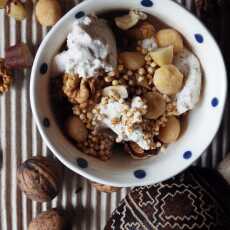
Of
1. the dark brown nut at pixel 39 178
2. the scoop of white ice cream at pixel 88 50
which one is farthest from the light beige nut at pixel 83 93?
the dark brown nut at pixel 39 178

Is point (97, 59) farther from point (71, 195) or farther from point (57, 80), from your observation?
point (71, 195)

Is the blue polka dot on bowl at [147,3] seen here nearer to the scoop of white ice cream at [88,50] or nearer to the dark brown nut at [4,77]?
the scoop of white ice cream at [88,50]

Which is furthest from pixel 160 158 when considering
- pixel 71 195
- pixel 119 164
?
pixel 71 195

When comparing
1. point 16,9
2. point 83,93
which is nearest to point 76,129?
point 83,93

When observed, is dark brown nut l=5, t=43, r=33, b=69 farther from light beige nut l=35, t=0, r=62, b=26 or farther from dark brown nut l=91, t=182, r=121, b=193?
dark brown nut l=91, t=182, r=121, b=193

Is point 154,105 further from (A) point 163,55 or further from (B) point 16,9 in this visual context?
(B) point 16,9

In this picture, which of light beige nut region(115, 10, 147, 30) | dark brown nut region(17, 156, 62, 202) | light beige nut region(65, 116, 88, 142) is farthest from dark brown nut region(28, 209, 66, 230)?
light beige nut region(115, 10, 147, 30)
